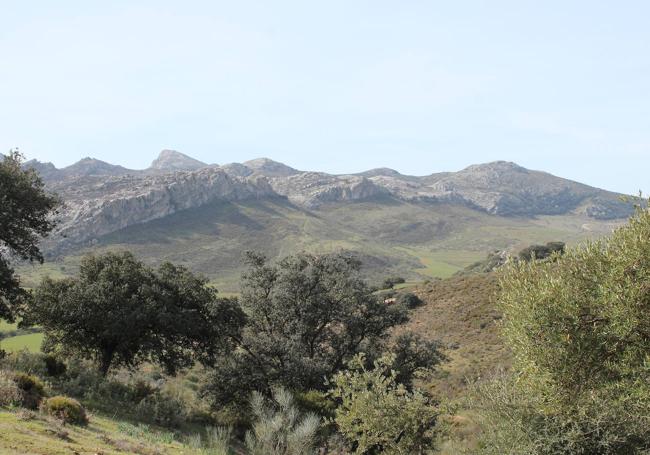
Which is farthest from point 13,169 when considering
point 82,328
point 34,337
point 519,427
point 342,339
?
point 34,337

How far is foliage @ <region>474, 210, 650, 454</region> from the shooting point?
13852mm

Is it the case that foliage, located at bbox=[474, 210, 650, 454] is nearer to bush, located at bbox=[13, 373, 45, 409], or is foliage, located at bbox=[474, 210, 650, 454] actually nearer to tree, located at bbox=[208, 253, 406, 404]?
tree, located at bbox=[208, 253, 406, 404]

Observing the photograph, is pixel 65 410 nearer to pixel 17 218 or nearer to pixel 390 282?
pixel 17 218

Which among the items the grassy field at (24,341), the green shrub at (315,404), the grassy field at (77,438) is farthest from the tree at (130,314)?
the grassy field at (24,341)

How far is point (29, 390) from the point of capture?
1808cm

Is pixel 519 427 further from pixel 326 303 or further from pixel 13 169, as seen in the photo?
pixel 13 169

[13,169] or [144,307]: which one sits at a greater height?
[13,169]

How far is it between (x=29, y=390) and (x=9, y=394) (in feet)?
4.73

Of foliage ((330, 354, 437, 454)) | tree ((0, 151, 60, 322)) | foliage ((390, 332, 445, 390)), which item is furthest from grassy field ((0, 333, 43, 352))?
foliage ((330, 354, 437, 454))

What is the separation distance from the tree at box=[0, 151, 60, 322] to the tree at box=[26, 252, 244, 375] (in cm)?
158

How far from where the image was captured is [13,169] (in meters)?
29.2

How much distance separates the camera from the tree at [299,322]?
97.4ft

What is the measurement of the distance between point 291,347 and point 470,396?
1441cm

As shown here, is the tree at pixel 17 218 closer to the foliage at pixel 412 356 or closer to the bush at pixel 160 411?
the bush at pixel 160 411
